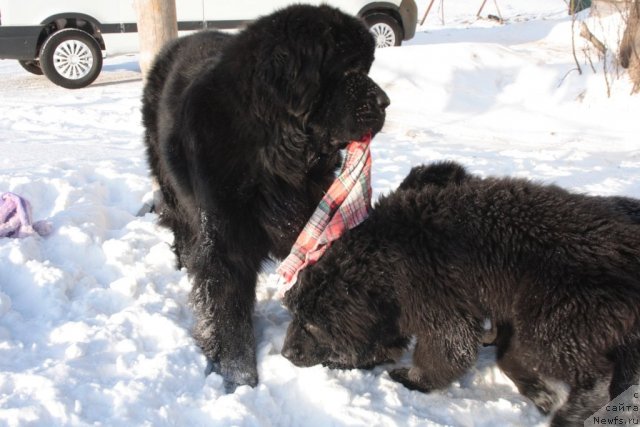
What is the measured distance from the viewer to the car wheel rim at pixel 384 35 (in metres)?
10.8

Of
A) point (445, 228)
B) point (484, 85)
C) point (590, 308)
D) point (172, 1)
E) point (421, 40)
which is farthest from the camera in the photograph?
point (421, 40)

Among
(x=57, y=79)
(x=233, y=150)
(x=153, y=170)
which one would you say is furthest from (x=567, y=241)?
(x=57, y=79)

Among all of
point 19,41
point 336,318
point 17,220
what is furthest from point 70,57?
point 336,318

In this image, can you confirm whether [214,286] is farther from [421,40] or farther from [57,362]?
[421,40]

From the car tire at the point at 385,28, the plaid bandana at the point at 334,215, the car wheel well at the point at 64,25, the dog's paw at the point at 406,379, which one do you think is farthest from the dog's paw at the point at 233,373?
the car tire at the point at 385,28

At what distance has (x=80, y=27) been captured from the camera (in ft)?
31.1

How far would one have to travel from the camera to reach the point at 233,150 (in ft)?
8.89

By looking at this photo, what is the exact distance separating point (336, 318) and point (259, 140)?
909 millimetres

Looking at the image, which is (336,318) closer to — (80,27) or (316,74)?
(316,74)

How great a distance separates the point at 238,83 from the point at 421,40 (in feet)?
44.8

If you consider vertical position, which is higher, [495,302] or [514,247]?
[514,247]

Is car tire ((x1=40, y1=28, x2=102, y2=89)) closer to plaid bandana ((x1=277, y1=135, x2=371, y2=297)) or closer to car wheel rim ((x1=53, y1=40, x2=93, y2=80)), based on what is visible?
car wheel rim ((x1=53, y1=40, x2=93, y2=80))

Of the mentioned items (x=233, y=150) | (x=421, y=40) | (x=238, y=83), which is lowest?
(x=421, y=40)

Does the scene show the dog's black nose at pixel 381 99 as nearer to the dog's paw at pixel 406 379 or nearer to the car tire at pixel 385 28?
the dog's paw at pixel 406 379
